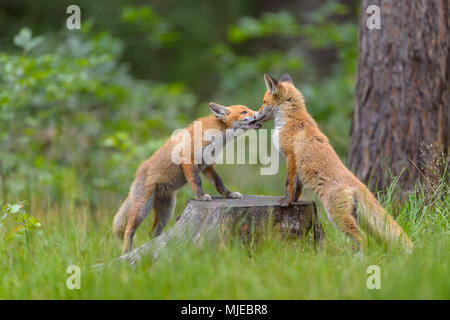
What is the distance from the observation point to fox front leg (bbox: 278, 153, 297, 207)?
465cm

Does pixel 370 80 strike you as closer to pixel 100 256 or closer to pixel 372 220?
pixel 372 220

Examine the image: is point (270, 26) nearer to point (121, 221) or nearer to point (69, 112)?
point (69, 112)

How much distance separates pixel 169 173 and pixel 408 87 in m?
2.97

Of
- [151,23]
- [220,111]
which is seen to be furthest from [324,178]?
[151,23]

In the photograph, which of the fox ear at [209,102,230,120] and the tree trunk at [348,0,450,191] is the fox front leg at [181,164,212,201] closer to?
the fox ear at [209,102,230,120]

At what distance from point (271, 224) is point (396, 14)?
312cm

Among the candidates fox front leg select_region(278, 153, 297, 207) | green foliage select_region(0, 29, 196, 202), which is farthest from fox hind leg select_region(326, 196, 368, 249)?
green foliage select_region(0, 29, 196, 202)

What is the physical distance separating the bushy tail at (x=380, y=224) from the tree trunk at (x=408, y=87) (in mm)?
1383

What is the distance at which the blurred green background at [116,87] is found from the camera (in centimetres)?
780

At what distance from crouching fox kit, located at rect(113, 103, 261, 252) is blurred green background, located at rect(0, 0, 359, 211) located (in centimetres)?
93

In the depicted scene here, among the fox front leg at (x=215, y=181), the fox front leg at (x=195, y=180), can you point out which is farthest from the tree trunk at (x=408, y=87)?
the fox front leg at (x=195, y=180)

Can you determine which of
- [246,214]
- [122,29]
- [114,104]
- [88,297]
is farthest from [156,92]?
[88,297]

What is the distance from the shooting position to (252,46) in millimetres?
20641

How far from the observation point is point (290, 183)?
15.6ft
